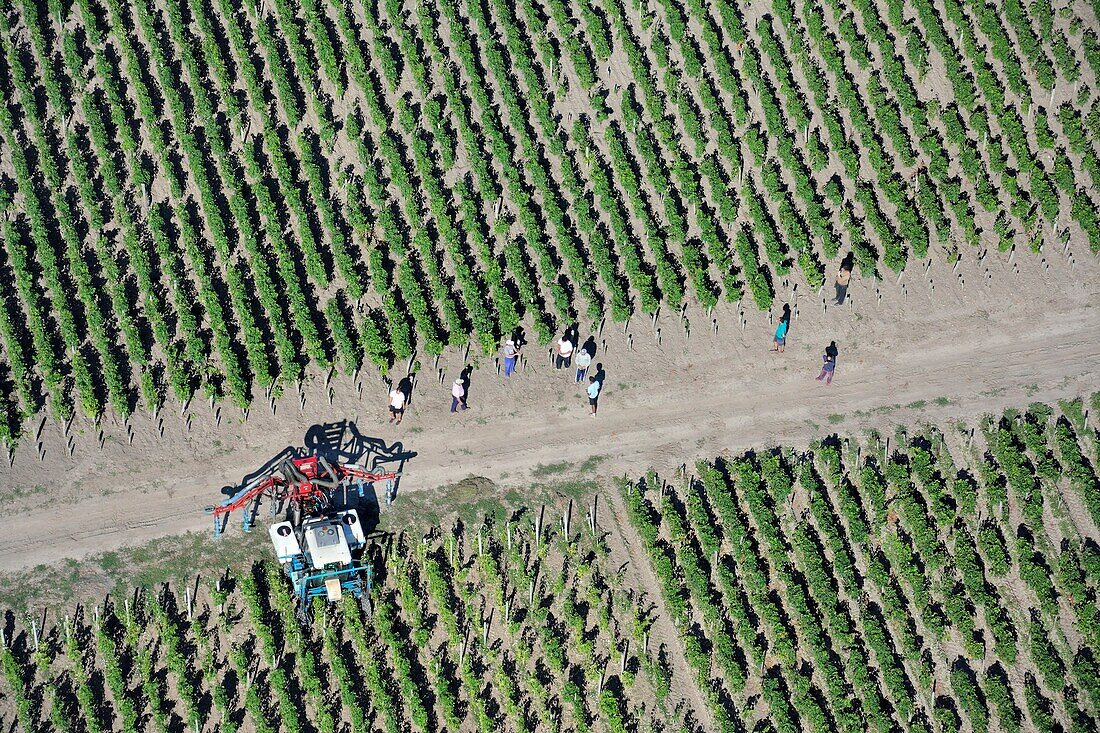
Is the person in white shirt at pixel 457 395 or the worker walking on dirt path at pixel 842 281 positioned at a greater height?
the worker walking on dirt path at pixel 842 281

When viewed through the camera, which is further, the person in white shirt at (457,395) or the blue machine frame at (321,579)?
the person in white shirt at (457,395)

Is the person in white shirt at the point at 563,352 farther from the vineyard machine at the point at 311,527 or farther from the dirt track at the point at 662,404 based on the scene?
the vineyard machine at the point at 311,527

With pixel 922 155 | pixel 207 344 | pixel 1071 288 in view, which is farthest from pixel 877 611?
pixel 207 344

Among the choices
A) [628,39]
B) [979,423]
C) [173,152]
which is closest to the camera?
[979,423]

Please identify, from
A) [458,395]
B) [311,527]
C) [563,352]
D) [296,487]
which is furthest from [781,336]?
[311,527]

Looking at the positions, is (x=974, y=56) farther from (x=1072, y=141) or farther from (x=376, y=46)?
(x=376, y=46)

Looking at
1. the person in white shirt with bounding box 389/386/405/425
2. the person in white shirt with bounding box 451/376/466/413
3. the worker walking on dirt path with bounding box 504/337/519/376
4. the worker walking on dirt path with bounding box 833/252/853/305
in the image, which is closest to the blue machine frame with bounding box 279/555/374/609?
the person in white shirt with bounding box 389/386/405/425

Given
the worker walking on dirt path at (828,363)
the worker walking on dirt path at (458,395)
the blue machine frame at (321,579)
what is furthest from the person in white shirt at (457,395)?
the worker walking on dirt path at (828,363)

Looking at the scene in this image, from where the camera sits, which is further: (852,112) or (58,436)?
(852,112)
